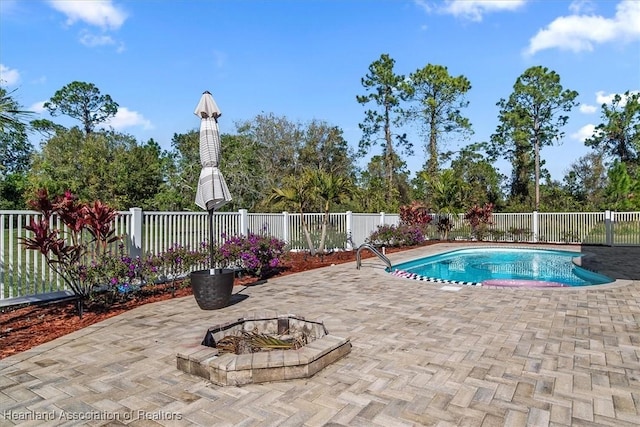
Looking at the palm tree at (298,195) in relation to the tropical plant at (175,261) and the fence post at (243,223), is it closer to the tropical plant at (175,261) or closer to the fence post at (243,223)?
the fence post at (243,223)

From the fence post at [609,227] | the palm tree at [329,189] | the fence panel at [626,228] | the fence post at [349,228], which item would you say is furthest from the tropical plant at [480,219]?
the palm tree at [329,189]

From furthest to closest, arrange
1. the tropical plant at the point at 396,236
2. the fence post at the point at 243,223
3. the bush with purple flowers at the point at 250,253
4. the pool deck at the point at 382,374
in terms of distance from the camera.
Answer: the tropical plant at the point at 396,236 → the fence post at the point at 243,223 → the bush with purple flowers at the point at 250,253 → the pool deck at the point at 382,374

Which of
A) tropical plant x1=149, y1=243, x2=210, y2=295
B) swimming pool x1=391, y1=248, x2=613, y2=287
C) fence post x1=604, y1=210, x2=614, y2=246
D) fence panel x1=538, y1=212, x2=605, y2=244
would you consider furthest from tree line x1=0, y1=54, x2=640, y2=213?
tropical plant x1=149, y1=243, x2=210, y2=295

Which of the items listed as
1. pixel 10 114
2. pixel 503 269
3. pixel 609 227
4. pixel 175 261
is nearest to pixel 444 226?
pixel 609 227

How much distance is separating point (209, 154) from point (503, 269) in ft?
32.4

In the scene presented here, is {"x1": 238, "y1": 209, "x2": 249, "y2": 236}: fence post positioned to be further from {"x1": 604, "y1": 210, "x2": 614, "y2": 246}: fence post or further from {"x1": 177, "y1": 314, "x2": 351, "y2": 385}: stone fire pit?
{"x1": 604, "y1": 210, "x2": 614, "y2": 246}: fence post

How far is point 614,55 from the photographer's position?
35.4ft

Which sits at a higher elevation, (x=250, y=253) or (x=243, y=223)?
(x=243, y=223)

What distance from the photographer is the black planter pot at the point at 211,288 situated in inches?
207

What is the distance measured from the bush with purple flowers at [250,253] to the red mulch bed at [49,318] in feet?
3.38

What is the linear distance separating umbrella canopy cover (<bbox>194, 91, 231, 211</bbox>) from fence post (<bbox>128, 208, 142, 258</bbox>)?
1.82 meters

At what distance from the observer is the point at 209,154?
564cm

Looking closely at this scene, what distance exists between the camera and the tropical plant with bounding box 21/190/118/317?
16.1ft

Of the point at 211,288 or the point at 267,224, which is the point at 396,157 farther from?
the point at 211,288
